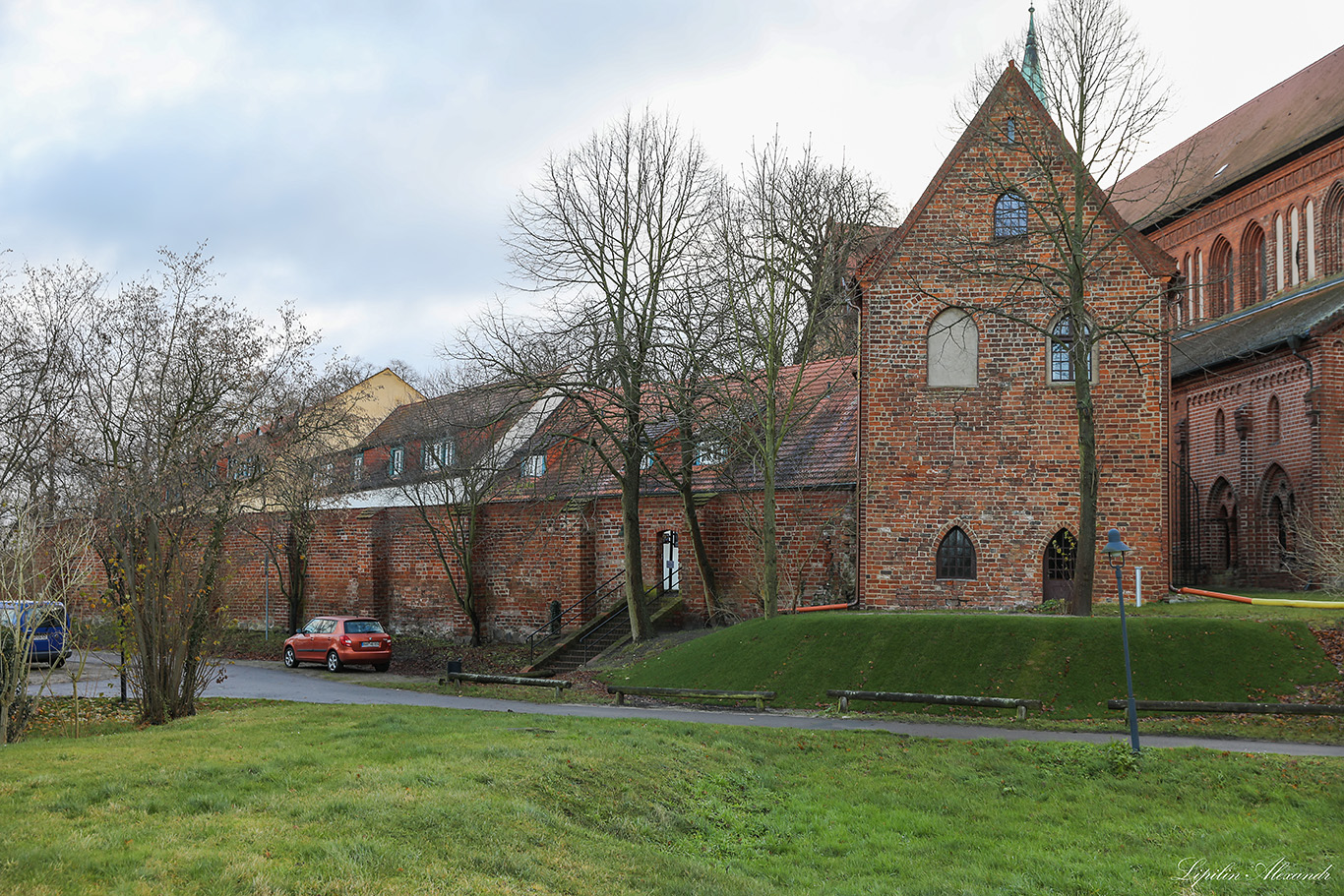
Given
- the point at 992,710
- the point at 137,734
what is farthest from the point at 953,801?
the point at 137,734

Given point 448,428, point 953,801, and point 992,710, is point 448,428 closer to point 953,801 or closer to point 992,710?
point 992,710

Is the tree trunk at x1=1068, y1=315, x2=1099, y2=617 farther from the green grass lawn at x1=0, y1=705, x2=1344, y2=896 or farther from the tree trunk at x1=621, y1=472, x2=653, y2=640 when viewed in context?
the tree trunk at x1=621, y1=472, x2=653, y2=640

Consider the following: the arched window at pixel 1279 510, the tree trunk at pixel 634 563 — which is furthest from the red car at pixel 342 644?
the arched window at pixel 1279 510

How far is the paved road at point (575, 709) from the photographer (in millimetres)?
12938

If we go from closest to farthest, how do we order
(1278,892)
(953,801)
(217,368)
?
1. (1278,892)
2. (953,801)
3. (217,368)

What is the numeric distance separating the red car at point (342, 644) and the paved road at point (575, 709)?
0.40m

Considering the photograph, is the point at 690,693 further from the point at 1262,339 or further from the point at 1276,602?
the point at 1262,339

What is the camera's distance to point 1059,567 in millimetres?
22375

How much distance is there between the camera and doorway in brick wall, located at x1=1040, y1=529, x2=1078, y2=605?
72.9ft

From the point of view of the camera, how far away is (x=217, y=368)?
21062 mm

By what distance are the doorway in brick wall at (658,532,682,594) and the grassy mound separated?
820 cm

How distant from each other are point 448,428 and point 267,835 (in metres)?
25.3

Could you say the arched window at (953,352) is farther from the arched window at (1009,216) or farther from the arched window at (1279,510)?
the arched window at (1279,510)

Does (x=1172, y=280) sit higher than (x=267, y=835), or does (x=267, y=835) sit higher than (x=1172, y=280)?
(x=1172, y=280)
